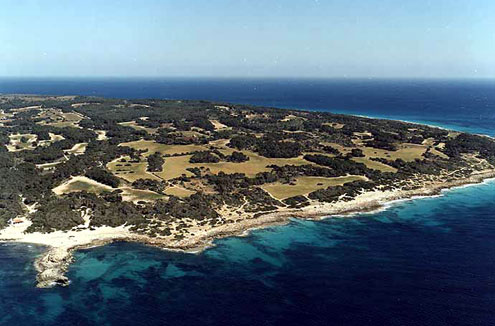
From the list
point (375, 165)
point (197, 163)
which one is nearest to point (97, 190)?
point (197, 163)

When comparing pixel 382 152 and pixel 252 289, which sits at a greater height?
pixel 382 152

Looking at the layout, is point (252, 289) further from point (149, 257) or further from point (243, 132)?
point (243, 132)

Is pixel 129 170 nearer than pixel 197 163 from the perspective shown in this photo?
Yes

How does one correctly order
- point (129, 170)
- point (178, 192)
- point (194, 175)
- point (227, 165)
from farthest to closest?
point (227, 165) < point (129, 170) < point (194, 175) < point (178, 192)

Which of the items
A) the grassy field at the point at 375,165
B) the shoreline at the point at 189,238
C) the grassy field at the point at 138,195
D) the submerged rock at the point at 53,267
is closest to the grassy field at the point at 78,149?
the grassy field at the point at 138,195

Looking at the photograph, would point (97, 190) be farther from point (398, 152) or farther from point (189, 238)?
point (398, 152)

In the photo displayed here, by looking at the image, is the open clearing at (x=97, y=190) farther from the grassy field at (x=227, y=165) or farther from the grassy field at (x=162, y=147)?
the grassy field at (x=162, y=147)

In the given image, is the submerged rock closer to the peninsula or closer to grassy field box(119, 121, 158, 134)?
the peninsula

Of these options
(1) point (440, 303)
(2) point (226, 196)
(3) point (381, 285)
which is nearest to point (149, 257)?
(2) point (226, 196)
